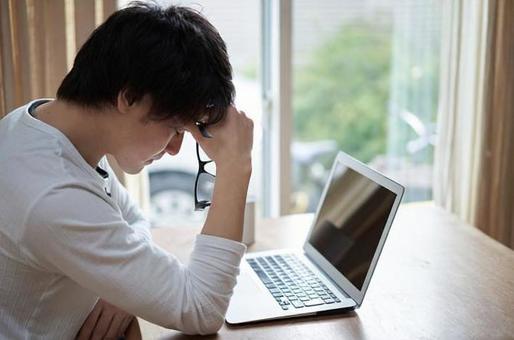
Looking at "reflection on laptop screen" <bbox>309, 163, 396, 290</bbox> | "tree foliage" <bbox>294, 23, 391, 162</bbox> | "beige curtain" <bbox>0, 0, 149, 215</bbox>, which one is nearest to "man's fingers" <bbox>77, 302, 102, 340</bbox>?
"reflection on laptop screen" <bbox>309, 163, 396, 290</bbox>

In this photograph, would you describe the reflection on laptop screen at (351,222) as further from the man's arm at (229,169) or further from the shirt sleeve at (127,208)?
the shirt sleeve at (127,208)

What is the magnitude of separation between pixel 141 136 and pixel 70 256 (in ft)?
0.84

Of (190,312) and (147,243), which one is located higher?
(147,243)

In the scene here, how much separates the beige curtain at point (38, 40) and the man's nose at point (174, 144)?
0.89 m

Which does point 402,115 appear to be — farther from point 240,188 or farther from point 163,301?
point 163,301

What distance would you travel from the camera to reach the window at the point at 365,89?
250cm

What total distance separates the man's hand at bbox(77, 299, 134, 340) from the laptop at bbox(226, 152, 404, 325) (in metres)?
0.22

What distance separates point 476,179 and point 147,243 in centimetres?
167

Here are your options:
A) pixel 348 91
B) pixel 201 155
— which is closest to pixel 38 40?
pixel 201 155

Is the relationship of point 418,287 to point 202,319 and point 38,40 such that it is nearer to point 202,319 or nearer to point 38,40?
point 202,319

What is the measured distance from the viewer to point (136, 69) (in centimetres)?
106

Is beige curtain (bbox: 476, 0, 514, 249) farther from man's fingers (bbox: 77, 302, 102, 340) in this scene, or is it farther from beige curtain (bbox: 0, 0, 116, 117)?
man's fingers (bbox: 77, 302, 102, 340)

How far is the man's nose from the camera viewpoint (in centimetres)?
123

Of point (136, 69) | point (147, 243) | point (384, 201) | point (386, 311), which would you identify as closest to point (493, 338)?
point (386, 311)
